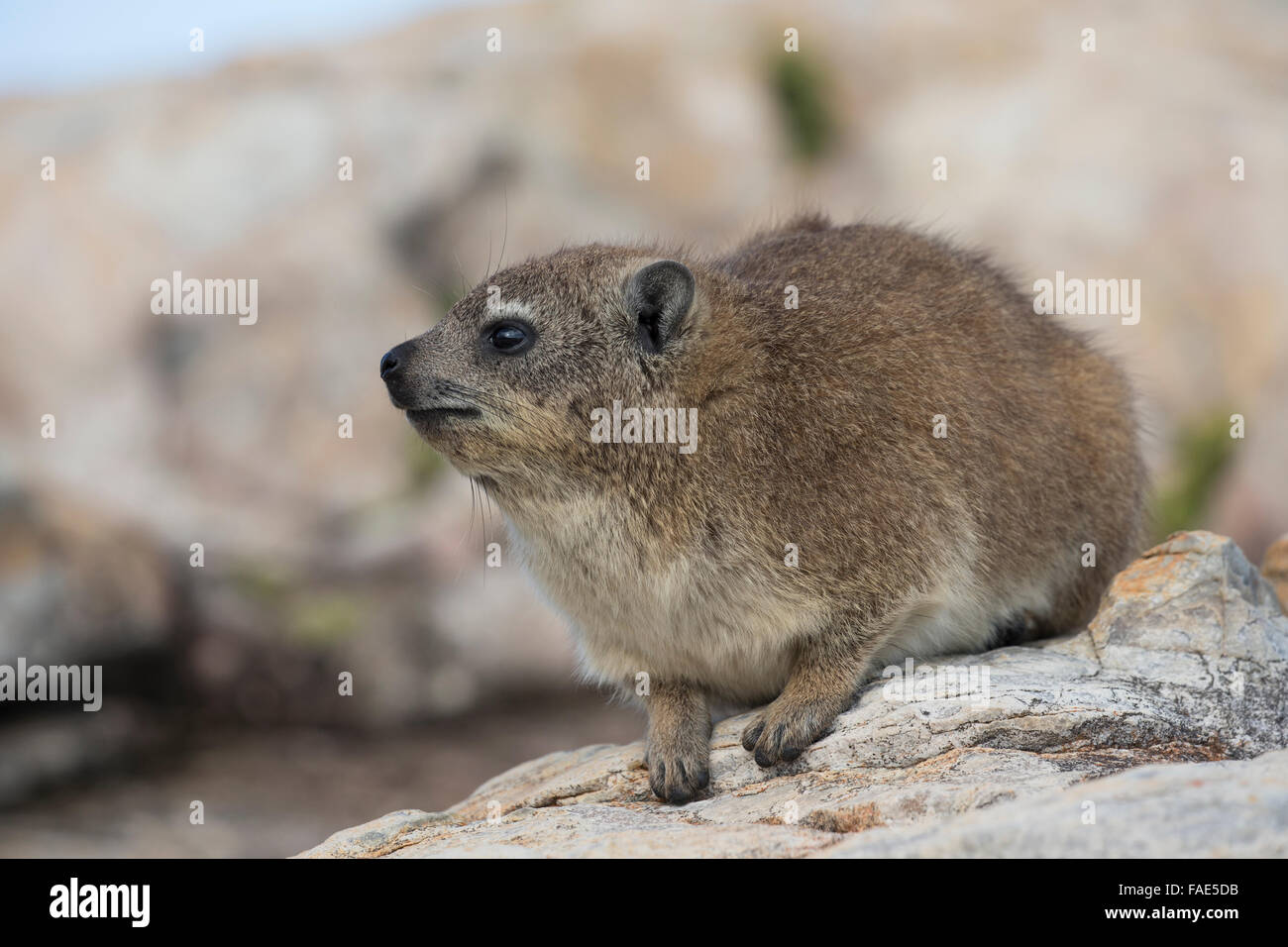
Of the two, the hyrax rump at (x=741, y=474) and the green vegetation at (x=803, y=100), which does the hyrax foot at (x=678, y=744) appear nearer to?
the hyrax rump at (x=741, y=474)

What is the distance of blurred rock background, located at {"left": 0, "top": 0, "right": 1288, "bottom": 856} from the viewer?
53.0 ft

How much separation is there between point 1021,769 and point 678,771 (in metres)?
1.83

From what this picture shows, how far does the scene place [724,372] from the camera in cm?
707

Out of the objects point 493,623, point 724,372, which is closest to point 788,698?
point 724,372

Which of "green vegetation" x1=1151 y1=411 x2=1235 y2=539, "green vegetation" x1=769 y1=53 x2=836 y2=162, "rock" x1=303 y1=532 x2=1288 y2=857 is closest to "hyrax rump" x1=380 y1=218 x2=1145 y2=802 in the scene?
"rock" x1=303 y1=532 x2=1288 y2=857

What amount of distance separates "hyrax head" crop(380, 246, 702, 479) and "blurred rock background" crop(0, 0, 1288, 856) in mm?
8860

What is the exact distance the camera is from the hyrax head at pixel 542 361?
6816 millimetres

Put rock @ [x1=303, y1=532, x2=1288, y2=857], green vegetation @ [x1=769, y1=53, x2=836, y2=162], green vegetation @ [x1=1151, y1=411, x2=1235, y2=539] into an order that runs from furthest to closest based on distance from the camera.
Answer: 1. green vegetation @ [x1=769, y1=53, x2=836, y2=162]
2. green vegetation @ [x1=1151, y1=411, x2=1235, y2=539]
3. rock @ [x1=303, y1=532, x2=1288, y2=857]

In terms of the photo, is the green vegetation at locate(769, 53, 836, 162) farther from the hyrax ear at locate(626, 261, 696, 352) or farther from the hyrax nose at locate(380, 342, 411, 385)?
the hyrax nose at locate(380, 342, 411, 385)

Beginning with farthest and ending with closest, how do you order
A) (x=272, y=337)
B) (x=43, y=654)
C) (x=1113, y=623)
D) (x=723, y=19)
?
1. (x=723, y=19)
2. (x=272, y=337)
3. (x=43, y=654)
4. (x=1113, y=623)

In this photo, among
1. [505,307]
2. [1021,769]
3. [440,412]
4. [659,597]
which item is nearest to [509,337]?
[505,307]

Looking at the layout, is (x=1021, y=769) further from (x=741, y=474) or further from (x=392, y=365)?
(x=392, y=365)
